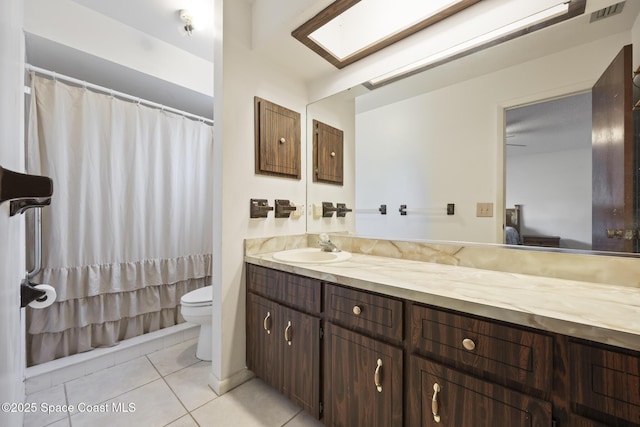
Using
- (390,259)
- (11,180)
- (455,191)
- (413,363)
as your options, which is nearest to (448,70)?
(455,191)

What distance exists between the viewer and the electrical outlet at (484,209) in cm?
128

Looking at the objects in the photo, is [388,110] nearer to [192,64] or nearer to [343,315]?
[343,315]

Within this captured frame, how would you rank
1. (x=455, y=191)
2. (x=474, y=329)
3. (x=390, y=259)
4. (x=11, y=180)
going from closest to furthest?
1. (x=11, y=180)
2. (x=474, y=329)
3. (x=455, y=191)
4. (x=390, y=259)

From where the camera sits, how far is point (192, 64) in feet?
7.79

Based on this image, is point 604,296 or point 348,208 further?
point 348,208

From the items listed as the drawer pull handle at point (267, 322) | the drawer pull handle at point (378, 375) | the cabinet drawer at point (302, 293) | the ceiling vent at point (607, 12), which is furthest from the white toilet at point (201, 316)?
the ceiling vent at point (607, 12)

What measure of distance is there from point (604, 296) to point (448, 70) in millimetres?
1234

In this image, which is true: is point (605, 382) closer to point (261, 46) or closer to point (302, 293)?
point (302, 293)

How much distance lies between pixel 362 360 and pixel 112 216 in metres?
2.10

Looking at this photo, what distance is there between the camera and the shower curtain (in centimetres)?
175

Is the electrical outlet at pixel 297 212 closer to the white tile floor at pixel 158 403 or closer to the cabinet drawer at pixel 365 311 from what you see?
the cabinet drawer at pixel 365 311

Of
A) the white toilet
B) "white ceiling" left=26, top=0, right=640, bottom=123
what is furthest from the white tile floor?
"white ceiling" left=26, top=0, right=640, bottom=123

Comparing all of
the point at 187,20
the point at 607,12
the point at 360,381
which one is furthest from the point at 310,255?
the point at 187,20

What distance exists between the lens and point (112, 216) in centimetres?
201
